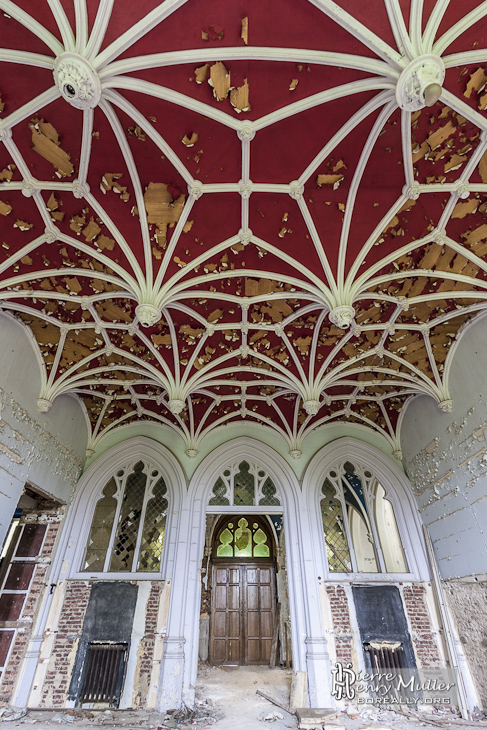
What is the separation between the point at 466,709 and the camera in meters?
8.68

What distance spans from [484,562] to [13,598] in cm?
1127

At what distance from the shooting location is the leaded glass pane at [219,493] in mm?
11993

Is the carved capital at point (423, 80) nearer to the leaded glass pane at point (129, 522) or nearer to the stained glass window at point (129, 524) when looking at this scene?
the stained glass window at point (129, 524)

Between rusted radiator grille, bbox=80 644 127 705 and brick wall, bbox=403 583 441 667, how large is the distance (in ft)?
23.8

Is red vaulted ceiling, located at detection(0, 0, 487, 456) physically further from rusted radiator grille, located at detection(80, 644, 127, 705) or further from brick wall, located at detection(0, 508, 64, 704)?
rusted radiator grille, located at detection(80, 644, 127, 705)

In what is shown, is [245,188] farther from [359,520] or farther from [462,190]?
[359,520]

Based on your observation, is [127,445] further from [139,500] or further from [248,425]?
[248,425]

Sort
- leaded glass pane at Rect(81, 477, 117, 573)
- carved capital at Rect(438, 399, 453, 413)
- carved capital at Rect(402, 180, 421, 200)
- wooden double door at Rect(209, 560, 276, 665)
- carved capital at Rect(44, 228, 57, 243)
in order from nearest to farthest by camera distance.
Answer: carved capital at Rect(402, 180, 421, 200) < carved capital at Rect(44, 228, 57, 243) < carved capital at Rect(438, 399, 453, 413) < leaded glass pane at Rect(81, 477, 117, 573) < wooden double door at Rect(209, 560, 276, 665)

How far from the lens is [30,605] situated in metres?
10.1

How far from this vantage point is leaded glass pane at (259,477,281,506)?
39.4 ft

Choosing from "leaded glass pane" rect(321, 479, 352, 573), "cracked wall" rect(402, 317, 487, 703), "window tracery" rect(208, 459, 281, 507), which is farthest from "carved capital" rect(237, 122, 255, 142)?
"leaded glass pane" rect(321, 479, 352, 573)

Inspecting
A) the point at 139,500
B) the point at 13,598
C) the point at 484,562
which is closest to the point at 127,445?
the point at 139,500

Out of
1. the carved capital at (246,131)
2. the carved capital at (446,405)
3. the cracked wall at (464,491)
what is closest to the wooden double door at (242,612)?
the cracked wall at (464,491)

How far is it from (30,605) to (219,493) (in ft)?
18.2
